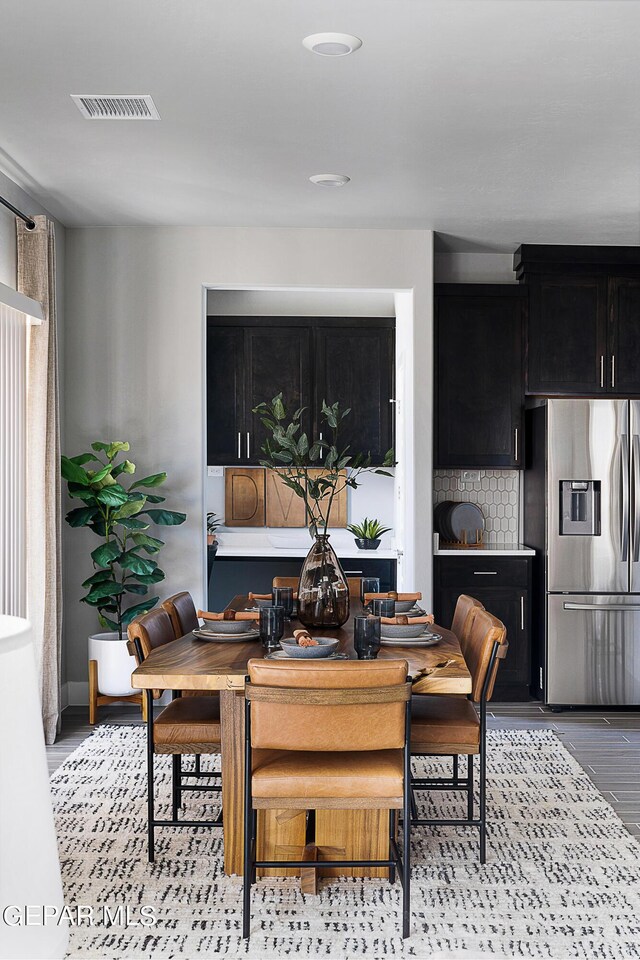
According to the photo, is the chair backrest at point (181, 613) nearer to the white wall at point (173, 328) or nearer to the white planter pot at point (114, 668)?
the white planter pot at point (114, 668)

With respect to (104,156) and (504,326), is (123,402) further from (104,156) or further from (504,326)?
(504,326)

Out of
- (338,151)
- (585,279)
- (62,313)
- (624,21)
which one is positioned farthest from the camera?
(585,279)

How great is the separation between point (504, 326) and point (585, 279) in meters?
0.58

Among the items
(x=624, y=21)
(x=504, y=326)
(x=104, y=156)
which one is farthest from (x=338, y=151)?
(x=504, y=326)

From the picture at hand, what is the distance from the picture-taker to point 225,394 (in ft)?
21.4

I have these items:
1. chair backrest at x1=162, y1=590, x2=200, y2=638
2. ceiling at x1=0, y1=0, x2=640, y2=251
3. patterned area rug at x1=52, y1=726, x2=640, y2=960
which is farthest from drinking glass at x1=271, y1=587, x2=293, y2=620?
ceiling at x1=0, y1=0, x2=640, y2=251

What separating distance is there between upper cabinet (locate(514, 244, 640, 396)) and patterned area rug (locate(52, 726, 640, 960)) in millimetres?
2759

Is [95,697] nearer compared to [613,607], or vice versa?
[95,697]

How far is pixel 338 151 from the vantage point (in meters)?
4.04

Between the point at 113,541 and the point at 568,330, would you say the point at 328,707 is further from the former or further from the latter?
the point at 568,330

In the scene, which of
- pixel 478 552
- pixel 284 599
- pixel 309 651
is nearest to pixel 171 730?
pixel 309 651

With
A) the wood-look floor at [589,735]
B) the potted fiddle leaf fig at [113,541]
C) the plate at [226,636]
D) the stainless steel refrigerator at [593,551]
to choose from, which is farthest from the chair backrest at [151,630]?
the stainless steel refrigerator at [593,551]

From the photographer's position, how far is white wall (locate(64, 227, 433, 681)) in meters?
5.42

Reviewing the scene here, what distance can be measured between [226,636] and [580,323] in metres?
3.54
